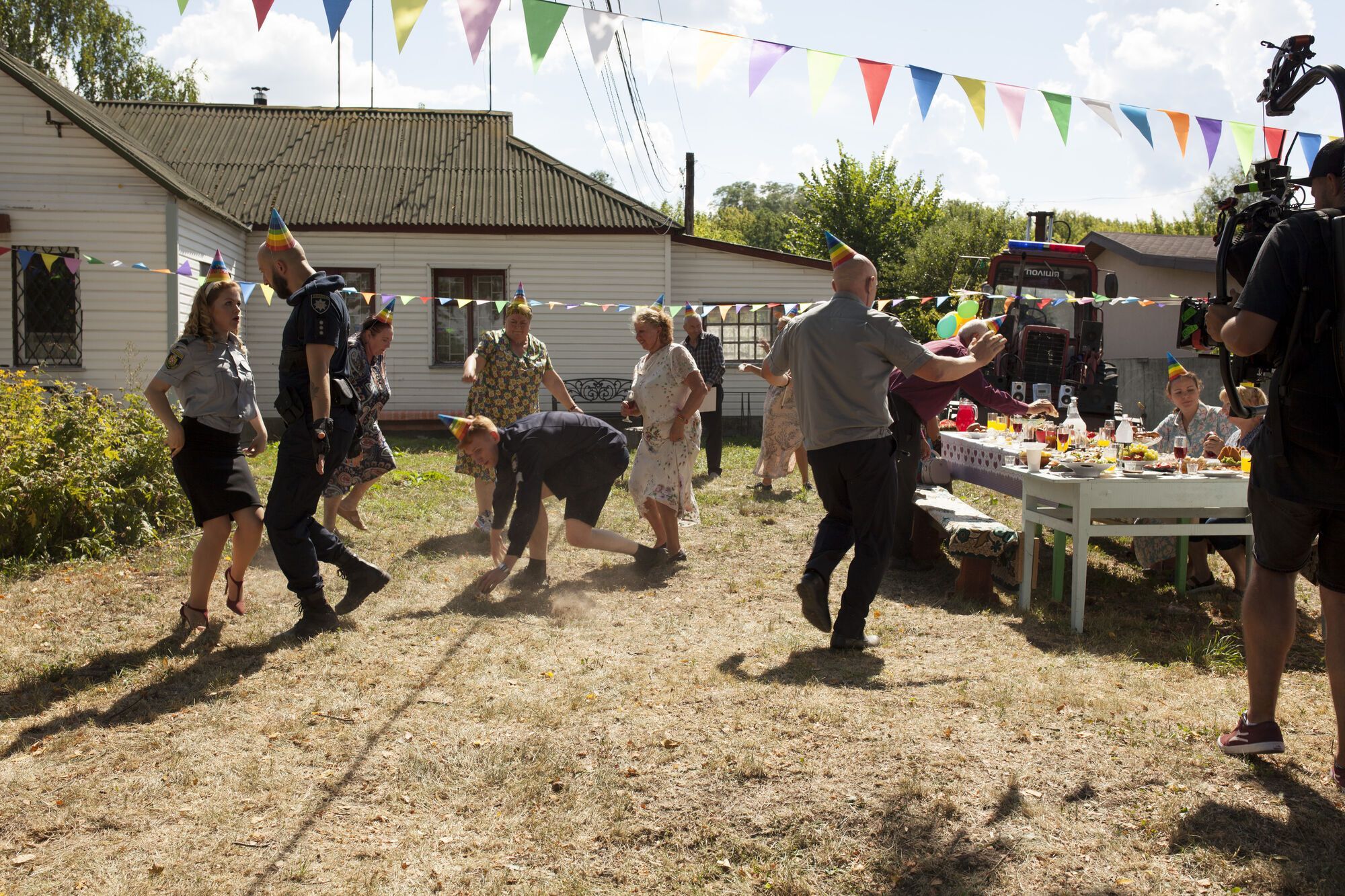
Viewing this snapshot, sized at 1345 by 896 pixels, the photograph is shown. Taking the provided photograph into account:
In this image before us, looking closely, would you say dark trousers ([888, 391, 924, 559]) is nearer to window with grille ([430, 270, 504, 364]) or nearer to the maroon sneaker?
the maroon sneaker

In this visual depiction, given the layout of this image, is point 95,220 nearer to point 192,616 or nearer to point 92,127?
point 92,127

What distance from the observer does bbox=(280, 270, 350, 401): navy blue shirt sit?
4492mm

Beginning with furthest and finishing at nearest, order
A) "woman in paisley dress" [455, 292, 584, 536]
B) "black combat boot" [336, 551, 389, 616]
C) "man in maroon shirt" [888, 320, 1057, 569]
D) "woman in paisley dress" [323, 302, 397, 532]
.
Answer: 1. "woman in paisley dress" [455, 292, 584, 536]
2. "woman in paisley dress" [323, 302, 397, 532]
3. "man in maroon shirt" [888, 320, 1057, 569]
4. "black combat boot" [336, 551, 389, 616]

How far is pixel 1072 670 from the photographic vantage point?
4.46 m

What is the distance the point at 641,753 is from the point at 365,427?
154 inches

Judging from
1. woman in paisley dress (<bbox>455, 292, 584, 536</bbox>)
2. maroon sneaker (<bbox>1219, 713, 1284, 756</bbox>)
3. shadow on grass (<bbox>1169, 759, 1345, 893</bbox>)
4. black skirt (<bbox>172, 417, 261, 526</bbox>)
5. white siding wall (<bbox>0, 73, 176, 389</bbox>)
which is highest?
white siding wall (<bbox>0, 73, 176, 389</bbox>)

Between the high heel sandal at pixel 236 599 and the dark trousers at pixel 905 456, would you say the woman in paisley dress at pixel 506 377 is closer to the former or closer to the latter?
the high heel sandal at pixel 236 599

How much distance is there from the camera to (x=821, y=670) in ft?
14.5

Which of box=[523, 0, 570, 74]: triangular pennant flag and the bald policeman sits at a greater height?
box=[523, 0, 570, 74]: triangular pennant flag

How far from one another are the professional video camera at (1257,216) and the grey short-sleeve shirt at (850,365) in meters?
1.20

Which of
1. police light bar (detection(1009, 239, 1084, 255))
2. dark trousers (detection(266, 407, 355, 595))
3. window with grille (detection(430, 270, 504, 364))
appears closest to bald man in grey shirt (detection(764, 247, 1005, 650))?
dark trousers (detection(266, 407, 355, 595))

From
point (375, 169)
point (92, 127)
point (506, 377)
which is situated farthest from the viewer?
point (375, 169)

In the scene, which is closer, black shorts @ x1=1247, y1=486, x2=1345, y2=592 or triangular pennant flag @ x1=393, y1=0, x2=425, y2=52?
black shorts @ x1=1247, y1=486, x2=1345, y2=592

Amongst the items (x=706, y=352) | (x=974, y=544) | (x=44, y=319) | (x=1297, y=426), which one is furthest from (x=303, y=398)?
(x=44, y=319)
